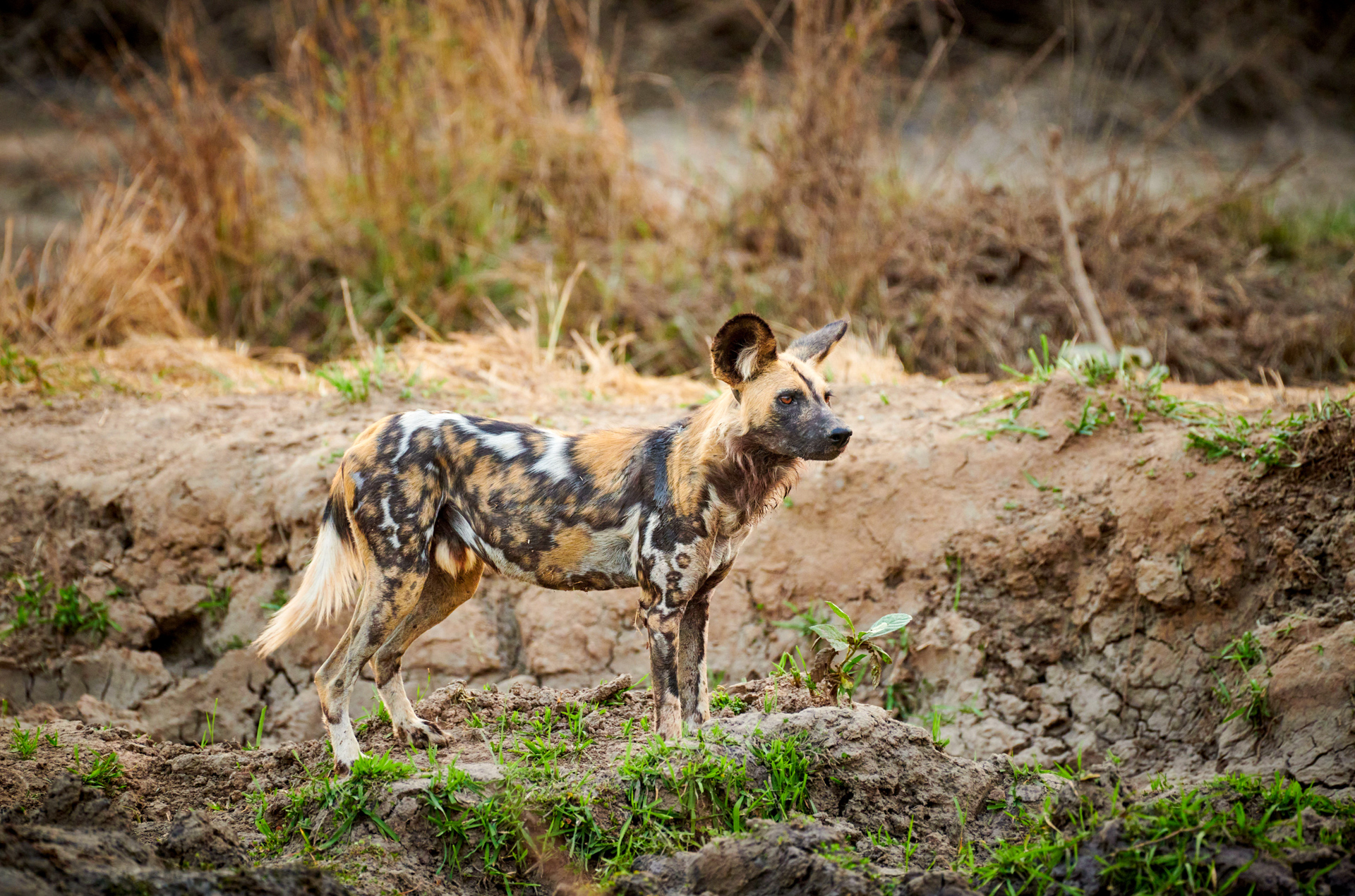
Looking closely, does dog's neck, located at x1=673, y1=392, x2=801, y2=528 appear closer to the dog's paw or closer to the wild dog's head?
the wild dog's head

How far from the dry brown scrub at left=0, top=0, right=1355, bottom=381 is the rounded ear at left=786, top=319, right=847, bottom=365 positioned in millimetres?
3675

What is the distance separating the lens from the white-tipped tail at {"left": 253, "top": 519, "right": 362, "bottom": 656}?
4.01 m

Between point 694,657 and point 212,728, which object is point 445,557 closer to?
point 694,657

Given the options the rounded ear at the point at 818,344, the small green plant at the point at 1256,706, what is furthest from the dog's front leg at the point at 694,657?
the small green plant at the point at 1256,706

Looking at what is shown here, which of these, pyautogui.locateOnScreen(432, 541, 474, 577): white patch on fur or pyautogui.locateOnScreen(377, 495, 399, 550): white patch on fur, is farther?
pyautogui.locateOnScreen(432, 541, 474, 577): white patch on fur

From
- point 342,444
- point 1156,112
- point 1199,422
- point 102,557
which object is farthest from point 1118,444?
point 1156,112

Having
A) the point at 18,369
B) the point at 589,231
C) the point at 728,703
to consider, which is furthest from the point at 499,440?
the point at 589,231

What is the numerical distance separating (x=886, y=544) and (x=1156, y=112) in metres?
8.99

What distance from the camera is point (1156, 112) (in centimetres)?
1186

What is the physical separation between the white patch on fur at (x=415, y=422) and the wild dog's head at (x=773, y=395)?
3.49ft

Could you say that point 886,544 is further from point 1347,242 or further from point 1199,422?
point 1347,242

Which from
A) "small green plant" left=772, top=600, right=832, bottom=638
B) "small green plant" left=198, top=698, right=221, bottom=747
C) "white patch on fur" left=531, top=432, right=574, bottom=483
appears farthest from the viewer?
"small green plant" left=772, top=600, right=832, bottom=638

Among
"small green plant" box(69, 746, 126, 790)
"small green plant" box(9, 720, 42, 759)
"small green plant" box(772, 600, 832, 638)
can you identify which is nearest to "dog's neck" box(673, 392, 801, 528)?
"small green plant" box(772, 600, 832, 638)

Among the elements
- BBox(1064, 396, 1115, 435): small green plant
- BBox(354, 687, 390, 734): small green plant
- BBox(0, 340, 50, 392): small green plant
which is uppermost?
BBox(0, 340, 50, 392): small green plant
